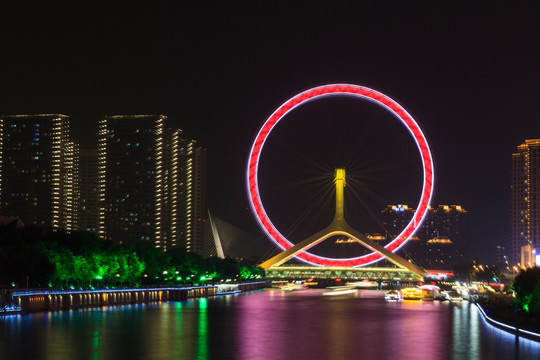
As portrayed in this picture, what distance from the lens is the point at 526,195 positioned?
4678 inches

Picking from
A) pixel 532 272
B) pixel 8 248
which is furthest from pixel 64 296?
pixel 532 272

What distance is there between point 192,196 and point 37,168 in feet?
83.9

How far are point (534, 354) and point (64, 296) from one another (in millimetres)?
24995

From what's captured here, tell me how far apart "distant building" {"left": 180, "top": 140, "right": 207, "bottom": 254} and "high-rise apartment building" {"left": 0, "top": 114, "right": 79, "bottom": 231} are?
694 inches

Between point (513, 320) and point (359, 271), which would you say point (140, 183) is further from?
point (513, 320)


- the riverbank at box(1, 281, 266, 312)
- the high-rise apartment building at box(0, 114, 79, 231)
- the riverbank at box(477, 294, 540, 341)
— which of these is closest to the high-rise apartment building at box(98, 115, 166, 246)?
the high-rise apartment building at box(0, 114, 79, 231)

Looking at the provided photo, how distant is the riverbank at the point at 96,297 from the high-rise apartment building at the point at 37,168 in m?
47.4

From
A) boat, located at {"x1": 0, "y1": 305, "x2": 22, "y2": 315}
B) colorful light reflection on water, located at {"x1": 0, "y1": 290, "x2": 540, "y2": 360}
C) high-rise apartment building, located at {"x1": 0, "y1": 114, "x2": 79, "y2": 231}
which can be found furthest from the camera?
high-rise apartment building, located at {"x1": 0, "y1": 114, "x2": 79, "y2": 231}

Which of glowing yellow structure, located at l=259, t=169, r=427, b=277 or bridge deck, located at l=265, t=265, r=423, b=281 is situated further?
bridge deck, located at l=265, t=265, r=423, b=281

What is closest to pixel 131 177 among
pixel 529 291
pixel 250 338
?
pixel 529 291

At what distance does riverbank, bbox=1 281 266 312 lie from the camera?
3556 centimetres

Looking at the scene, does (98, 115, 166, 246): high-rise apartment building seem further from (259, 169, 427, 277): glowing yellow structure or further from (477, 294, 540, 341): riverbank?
(477, 294, 540, 341): riverbank

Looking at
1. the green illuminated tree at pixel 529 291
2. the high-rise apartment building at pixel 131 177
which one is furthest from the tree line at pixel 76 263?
the high-rise apartment building at pixel 131 177

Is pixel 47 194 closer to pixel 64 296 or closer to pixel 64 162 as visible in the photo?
pixel 64 162
